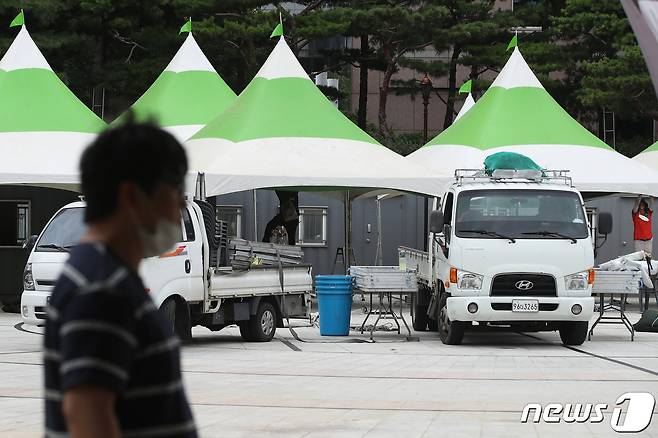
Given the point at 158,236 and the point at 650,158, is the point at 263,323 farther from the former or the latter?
the point at 158,236

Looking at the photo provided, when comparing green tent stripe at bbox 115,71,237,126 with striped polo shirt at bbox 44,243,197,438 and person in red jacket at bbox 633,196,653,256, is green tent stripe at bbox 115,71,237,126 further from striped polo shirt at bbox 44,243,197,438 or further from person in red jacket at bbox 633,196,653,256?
striped polo shirt at bbox 44,243,197,438

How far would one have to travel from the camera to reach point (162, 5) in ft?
138

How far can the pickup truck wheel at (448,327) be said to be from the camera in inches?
746

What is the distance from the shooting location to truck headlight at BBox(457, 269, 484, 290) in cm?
1836

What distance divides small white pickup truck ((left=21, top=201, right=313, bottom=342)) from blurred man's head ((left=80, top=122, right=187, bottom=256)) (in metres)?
13.2

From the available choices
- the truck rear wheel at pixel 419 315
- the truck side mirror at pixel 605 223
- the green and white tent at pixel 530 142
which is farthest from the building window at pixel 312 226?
the truck side mirror at pixel 605 223

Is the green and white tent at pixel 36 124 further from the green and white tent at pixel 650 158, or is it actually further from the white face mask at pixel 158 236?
the white face mask at pixel 158 236

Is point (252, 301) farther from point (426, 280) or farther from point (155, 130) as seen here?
point (155, 130)

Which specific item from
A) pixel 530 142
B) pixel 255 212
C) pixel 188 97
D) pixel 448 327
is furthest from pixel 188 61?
pixel 448 327

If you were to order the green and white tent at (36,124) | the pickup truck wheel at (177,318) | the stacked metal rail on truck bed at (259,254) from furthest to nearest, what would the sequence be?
the green and white tent at (36,124)
the stacked metal rail on truck bed at (259,254)
the pickup truck wheel at (177,318)

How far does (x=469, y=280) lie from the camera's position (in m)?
18.4

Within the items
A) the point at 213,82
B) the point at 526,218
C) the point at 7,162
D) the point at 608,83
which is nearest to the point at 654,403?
the point at 526,218

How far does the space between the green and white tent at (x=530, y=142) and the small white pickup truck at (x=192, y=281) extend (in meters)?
9.67

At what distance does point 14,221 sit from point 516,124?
1112 cm
